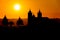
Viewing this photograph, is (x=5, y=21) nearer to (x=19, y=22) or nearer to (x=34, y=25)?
(x=19, y=22)

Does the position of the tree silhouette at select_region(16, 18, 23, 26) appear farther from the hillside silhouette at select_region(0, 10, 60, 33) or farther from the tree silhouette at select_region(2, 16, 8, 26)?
the tree silhouette at select_region(2, 16, 8, 26)

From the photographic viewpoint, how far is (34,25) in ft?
148

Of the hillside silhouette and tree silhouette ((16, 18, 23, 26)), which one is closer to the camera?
the hillside silhouette

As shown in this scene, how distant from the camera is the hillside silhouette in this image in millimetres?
44500

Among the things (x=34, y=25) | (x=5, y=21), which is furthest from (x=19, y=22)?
(x=34, y=25)

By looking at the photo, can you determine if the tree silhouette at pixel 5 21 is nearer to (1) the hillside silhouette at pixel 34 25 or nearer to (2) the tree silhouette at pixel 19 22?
(1) the hillside silhouette at pixel 34 25

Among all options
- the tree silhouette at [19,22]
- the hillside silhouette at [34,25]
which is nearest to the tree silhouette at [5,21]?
the hillside silhouette at [34,25]

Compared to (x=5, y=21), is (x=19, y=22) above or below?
below

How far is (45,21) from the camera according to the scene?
4738 centimetres

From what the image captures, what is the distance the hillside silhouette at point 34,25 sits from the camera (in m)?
44.5

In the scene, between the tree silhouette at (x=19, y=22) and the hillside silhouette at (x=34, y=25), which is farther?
the tree silhouette at (x=19, y=22)

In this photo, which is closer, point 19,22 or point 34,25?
point 34,25

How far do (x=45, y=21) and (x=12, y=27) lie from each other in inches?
317

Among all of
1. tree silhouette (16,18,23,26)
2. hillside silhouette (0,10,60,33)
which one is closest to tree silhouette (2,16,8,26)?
hillside silhouette (0,10,60,33)
